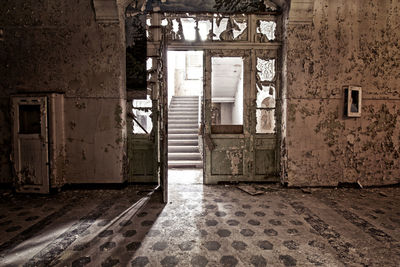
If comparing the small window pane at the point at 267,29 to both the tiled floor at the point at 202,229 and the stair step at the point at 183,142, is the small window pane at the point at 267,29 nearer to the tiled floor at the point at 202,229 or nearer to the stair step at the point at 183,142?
the tiled floor at the point at 202,229

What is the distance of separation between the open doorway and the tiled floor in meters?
1.53

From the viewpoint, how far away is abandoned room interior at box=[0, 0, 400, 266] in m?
3.99

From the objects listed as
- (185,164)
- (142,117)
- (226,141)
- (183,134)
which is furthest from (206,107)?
(183,134)

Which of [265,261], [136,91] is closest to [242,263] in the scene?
[265,261]

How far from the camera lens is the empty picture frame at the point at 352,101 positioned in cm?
426

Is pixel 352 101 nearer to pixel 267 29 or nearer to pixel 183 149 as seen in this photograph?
pixel 267 29

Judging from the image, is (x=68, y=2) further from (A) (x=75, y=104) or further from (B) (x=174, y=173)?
(B) (x=174, y=173)

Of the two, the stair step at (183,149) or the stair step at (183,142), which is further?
the stair step at (183,142)

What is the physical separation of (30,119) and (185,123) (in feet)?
16.9

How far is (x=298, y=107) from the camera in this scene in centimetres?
438

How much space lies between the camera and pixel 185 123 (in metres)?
8.62

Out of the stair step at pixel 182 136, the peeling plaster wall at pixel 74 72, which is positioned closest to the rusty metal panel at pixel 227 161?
the peeling plaster wall at pixel 74 72

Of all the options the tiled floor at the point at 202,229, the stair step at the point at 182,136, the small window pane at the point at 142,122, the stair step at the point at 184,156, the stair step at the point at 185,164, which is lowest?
the tiled floor at the point at 202,229

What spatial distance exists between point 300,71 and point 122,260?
432cm
